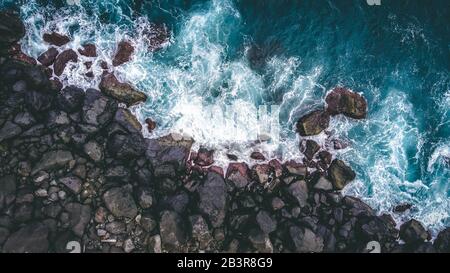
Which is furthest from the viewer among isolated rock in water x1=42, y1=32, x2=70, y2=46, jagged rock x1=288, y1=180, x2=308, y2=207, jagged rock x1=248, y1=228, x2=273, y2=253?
isolated rock in water x1=42, y1=32, x2=70, y2=46

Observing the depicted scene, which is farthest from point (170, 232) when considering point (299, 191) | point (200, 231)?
point (299, 191)

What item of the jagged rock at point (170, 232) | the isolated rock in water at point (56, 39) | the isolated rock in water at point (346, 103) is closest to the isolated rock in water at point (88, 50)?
the isolated rock in water at point (56, 39)

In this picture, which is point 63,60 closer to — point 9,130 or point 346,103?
point 9,130

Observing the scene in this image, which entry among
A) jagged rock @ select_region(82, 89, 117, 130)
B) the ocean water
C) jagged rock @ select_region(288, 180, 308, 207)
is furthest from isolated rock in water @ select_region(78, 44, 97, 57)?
jagged rock @ select_region(288, 180, 308, 207)

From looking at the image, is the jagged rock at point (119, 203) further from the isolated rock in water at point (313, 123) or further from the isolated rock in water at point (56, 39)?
the isolated rock in water at point (313, 123)

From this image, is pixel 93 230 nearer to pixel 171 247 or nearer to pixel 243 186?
pixel 171 247

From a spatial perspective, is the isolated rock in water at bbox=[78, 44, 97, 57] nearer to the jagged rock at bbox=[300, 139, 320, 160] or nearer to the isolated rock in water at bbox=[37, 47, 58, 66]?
the isolated rock in water at bbox=[37, 47, 58, 66]
